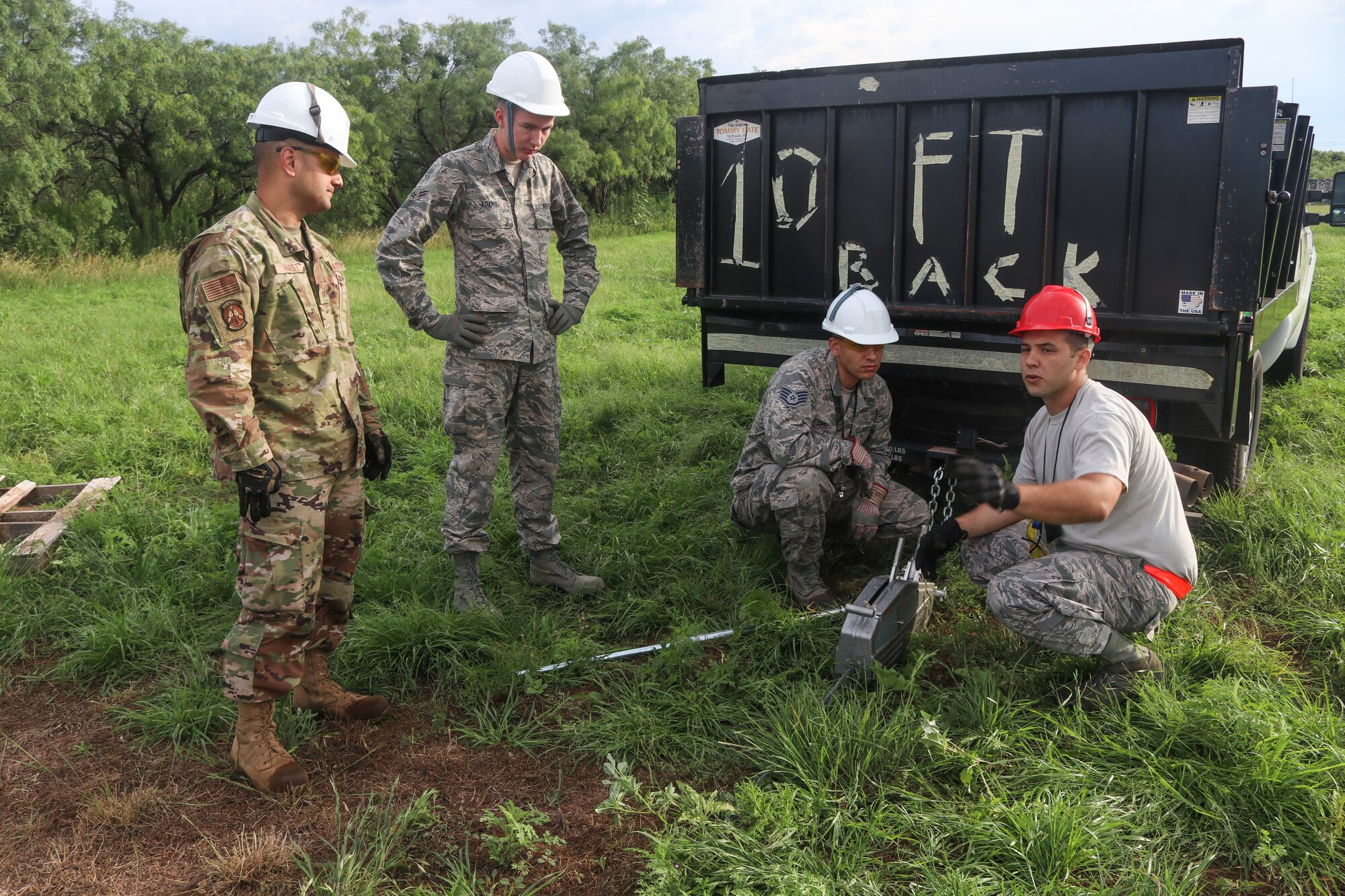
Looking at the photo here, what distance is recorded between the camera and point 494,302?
434cm

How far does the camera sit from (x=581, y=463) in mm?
6453

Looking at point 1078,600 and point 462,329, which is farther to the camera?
point 462,329

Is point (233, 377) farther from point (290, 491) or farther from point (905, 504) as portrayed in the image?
point (905, 504)

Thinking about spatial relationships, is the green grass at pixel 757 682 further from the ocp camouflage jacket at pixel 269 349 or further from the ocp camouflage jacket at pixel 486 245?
the ocp camouflage jacket at pixel 486 245

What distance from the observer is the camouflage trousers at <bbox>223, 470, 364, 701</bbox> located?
3.09 meters

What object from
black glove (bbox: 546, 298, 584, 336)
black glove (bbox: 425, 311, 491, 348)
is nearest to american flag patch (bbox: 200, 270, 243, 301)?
black glove (bbox: 425, 311, 491, 348)

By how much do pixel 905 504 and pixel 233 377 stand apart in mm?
2977

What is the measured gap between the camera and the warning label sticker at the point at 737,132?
511 cm

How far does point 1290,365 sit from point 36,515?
366 inches

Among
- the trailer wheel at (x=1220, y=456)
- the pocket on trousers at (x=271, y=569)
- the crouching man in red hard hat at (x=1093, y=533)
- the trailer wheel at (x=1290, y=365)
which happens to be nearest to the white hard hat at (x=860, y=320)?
the crouching man in red hard hat at (x=1093, y=533)

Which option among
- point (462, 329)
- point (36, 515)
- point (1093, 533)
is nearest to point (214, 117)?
point (36, 515)

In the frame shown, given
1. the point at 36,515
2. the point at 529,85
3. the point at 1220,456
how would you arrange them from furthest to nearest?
the point at 36,515 → the point at 1220,456 → the point at 529,85


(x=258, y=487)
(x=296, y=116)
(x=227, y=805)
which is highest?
(x=296, y=116)

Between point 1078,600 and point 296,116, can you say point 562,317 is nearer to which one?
point 296,116
